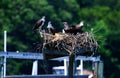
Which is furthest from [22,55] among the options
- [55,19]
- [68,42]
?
[55,19]

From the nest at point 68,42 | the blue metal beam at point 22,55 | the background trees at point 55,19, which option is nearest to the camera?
the nest at point 68,42

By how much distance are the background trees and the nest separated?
21116mm

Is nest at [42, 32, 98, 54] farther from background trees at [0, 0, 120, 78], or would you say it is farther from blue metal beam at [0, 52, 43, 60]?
background trees at [0, 0, 120, 78]

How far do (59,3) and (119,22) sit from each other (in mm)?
5612

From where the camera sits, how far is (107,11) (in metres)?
43.0

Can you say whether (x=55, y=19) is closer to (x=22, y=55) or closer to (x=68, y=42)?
(x=22, y=55)

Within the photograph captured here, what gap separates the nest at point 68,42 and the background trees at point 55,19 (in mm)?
21116

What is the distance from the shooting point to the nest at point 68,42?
30.8 ft

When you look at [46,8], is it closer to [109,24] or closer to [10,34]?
[10,34]

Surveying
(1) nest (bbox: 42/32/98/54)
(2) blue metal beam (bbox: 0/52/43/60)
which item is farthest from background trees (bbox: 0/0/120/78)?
(1) nest (bbox: 42/32/98/54)

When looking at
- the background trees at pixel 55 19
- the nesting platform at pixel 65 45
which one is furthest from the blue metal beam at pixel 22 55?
the background trees at pixel 55 19

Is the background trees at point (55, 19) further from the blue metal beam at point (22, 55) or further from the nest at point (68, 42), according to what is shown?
the nest at point (68, 42)

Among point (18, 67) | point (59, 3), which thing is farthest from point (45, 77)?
point (59, 3)

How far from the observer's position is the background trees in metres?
35.0
